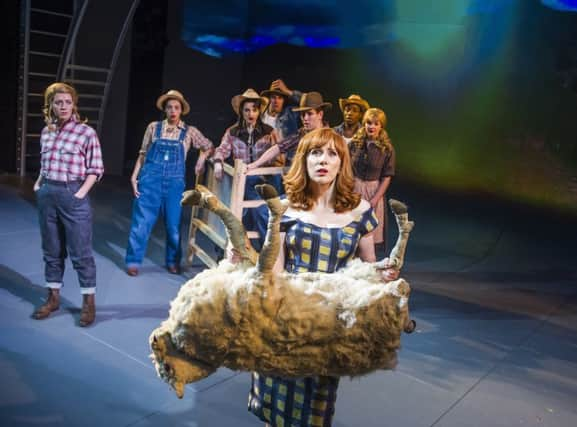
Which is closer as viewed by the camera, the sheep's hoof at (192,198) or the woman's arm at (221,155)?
the sheep's hoof at (192,198)

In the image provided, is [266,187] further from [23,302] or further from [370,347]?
[23,302]

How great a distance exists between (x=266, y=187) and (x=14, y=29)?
860 cm

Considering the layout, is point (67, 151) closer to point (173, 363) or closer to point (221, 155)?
point (221, 155)

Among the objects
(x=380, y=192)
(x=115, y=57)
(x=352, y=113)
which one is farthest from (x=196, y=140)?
(x=115, y=57)

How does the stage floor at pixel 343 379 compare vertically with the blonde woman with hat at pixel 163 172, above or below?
below

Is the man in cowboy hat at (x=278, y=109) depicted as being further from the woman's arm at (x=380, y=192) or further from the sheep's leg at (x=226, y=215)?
the sheep's leg at (x=226, y=215)

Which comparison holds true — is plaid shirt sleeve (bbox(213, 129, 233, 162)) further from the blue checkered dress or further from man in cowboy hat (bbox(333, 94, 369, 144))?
the blue checkered dress

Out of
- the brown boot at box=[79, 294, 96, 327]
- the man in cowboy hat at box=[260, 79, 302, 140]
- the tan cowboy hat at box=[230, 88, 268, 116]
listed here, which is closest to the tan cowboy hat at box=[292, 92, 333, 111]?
the tan cowboy hat at box=[230, 88, 268, 116]

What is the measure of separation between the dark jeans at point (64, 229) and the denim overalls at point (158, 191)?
1.13 meters

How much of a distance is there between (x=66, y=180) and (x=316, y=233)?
2.40 meters

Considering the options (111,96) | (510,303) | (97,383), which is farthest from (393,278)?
(111,96)

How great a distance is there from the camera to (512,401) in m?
3.82

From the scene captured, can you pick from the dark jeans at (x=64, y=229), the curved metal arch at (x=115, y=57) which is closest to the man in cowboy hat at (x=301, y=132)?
the dark jeans at (x=64, y=229)

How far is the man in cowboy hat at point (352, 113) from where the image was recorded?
5.53 meters
